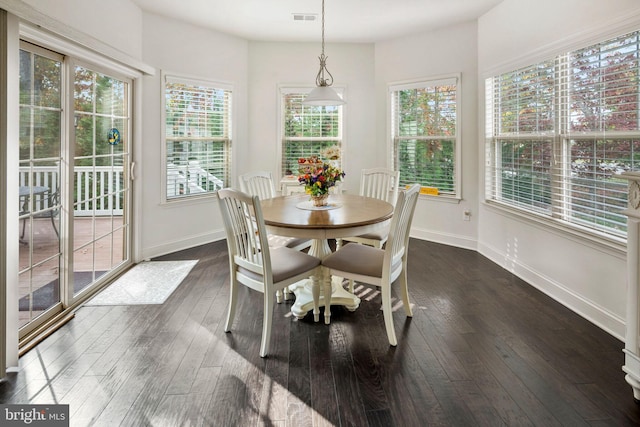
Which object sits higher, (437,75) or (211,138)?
(437,75)

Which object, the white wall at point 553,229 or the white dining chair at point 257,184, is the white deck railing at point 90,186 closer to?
the white dining chair at point 257,184

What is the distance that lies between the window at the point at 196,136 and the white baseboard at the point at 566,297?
11.9ft

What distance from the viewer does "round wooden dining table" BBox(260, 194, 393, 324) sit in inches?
100

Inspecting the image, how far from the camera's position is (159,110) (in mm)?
4578

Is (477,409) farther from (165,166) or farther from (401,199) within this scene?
(165,166)

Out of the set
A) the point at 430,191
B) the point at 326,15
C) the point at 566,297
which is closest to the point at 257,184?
the point at 326,15

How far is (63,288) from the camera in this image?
10.1ft

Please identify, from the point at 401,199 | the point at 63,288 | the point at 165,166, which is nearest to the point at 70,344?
the point at 63,288

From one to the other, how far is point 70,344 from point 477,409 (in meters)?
2.42

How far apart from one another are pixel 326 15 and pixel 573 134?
9.37ft

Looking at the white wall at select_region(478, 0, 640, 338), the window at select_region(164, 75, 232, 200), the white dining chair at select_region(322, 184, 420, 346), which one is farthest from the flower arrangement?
the window at select_region(164, 75, 232, 200)

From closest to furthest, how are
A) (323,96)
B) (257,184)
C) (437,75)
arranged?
(323,96) → (257,184) → (437,75)

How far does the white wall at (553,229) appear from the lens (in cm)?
269

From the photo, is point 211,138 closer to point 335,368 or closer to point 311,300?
point 311,300
